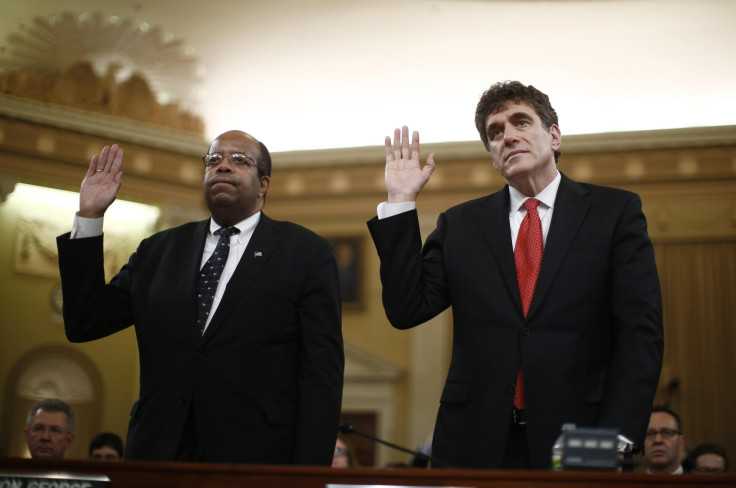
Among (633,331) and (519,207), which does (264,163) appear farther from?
(633,331)

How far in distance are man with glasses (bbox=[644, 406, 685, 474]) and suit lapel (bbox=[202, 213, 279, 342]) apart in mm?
2447

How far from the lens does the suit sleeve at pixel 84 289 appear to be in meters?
2.63

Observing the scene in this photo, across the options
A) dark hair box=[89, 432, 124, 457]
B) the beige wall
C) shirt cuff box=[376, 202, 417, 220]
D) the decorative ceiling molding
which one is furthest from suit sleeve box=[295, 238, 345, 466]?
the decorative ceiling molding

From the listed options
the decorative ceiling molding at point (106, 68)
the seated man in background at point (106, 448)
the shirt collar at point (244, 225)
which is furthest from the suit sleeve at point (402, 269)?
the decorative ceiling molding at point (106, 68)

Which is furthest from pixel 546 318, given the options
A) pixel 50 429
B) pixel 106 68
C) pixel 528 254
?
pixel 106 68

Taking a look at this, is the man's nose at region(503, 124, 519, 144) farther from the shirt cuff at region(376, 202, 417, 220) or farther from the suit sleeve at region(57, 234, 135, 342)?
the suit sleeve at region(57, 234, 135, 342)

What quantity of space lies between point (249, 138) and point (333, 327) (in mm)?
705

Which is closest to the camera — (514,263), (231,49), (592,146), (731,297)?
(514,263)

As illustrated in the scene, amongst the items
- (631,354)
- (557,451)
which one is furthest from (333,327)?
(557,451)

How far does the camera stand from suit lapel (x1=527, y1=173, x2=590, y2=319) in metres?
2.28

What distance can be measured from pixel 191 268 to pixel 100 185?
374 mm

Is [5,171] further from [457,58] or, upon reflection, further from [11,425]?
[457,58]

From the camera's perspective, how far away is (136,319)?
2.70 m

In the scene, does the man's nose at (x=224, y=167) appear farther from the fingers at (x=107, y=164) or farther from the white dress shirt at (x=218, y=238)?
the fingers at (x=107, y=164)
